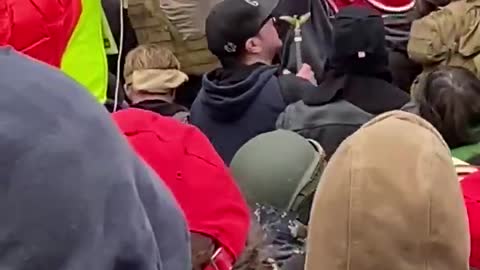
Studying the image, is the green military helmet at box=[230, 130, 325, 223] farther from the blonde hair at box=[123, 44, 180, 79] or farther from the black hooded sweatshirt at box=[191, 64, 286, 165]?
the blonde hair at box=[123, 44, 180, 79]

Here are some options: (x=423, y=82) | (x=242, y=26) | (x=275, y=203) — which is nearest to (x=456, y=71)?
(x=423, y=82)

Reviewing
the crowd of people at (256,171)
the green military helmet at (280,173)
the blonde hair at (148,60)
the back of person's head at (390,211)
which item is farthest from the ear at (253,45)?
the back of person's head at (390,211)

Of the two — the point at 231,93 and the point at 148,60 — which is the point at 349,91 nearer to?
the point at 231,93

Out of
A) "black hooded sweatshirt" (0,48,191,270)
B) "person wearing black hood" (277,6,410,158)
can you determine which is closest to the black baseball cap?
"person wearing black hood" (277,6,410,158)

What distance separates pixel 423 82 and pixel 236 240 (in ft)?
5.68

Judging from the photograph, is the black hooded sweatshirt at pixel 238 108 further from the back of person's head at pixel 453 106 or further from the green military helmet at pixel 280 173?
the green military helmet at pixel 280 173

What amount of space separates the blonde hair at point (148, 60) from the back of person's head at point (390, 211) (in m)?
3.30

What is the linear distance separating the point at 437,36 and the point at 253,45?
74 centimetres

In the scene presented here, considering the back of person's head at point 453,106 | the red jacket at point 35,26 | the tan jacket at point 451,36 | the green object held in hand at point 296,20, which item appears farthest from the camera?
the green object held in hand at point 296,20

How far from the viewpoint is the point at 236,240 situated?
2139 mm

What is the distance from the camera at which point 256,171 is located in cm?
311

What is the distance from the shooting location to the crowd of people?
1.20 meters

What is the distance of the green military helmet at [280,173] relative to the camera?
3.07 metres

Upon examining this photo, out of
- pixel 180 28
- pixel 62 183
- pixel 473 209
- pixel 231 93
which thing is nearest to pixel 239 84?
pixel 231 93
